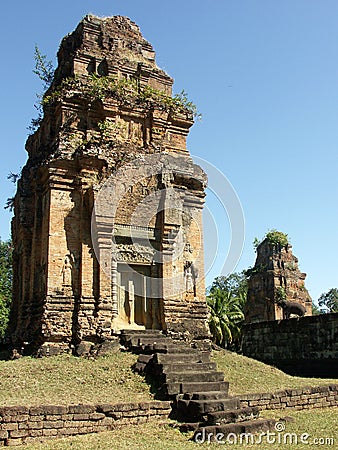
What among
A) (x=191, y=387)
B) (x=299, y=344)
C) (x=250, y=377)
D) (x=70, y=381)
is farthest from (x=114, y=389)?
(x=299, y=344)

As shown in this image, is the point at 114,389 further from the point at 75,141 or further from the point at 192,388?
the point at 75,141

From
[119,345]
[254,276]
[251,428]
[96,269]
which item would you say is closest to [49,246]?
[96,269]

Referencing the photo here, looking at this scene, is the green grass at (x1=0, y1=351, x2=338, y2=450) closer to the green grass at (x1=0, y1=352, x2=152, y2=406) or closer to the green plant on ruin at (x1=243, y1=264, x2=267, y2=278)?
the green grass at (x1=0, y1=352, x2=152, y2=406)

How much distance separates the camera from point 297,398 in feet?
35.9

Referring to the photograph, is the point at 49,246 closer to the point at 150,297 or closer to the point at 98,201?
the point at 98,201

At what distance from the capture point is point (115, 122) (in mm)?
15242

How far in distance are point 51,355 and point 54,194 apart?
4.32 m

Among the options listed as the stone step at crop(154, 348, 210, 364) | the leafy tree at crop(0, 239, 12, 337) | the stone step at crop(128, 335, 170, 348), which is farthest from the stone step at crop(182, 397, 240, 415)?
the leafy tree at crop(0, 239, 12, 337)

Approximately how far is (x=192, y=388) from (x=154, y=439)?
1.94m

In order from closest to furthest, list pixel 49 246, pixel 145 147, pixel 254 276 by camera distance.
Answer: pixel 49 246, pixel 145 147, pixel 254 276

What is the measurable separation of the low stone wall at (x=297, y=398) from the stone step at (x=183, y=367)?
4.05 ft

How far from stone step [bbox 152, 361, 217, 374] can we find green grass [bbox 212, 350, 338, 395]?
2.34 ft

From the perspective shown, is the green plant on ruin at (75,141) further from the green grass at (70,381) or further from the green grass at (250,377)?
the green grass at (250,377)

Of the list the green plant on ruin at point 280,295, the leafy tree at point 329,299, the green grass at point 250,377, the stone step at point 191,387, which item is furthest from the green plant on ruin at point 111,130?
the leafy tree at point 329,299
